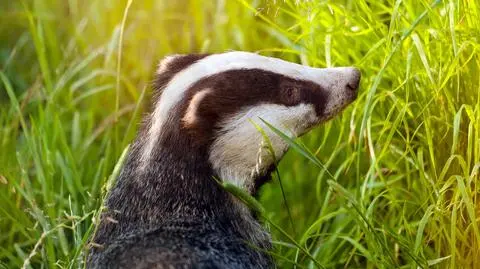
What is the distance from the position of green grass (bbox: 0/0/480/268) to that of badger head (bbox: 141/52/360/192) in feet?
0.58

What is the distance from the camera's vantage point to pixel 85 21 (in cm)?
650

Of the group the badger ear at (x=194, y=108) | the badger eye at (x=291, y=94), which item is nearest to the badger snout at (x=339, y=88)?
the badger eye at (x=291, y=94)

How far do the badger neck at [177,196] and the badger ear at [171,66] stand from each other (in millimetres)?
236

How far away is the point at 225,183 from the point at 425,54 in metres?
1.07

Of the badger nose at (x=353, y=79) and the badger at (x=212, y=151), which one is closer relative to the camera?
the badger at (x=212, y=151)

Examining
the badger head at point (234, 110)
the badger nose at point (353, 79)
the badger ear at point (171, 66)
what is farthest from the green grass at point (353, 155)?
the badger ear at point (171, 66)

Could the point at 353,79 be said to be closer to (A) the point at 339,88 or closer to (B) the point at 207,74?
(A) the point at 339,88

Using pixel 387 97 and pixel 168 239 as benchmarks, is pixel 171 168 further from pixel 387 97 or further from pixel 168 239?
pixel 387 97

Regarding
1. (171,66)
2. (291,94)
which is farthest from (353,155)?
(171,66)

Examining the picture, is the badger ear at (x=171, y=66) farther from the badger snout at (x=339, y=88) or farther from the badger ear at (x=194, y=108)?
the badger snout at (x=339, y=88)

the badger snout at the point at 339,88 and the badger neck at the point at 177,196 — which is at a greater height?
the badger snout at the point at 339,88

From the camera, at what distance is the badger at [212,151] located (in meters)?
3.87

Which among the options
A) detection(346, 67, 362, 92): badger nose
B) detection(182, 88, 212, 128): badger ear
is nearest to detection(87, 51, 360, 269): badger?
detection(182, 88, 212, 128): badger ear

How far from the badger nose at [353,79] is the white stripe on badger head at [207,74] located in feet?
0.20
